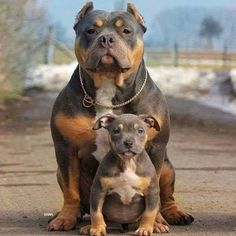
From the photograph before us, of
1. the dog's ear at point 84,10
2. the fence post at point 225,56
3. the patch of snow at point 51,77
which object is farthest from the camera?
the fence post at point 225,56

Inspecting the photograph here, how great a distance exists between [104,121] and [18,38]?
19493 millimetres

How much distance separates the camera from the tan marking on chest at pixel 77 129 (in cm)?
766

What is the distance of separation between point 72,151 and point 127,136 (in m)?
0.84

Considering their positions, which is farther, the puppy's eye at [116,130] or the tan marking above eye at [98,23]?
the tan marking above eye at [98,23]

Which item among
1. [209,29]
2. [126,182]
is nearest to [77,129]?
[126,182]

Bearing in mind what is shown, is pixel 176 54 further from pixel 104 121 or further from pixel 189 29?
pixel 104 121

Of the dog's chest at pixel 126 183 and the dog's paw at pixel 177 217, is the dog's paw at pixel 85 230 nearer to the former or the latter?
the dog's chest at pixel 126 183

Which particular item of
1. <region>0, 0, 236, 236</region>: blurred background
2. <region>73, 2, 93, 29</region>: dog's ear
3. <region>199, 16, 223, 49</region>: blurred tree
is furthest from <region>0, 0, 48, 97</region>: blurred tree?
<region>199, 16, 223, 49</region>: blurred tree

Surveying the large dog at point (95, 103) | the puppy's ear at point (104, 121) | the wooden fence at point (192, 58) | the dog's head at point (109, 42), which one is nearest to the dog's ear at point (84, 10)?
the large dog at point (95, 103)

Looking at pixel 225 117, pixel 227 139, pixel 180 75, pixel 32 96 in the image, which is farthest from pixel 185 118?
pixel 180 75

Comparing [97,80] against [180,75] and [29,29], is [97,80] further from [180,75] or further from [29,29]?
[180,75]

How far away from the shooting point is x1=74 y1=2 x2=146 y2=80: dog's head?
7.41 m

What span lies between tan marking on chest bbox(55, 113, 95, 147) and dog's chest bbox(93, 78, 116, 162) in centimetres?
7

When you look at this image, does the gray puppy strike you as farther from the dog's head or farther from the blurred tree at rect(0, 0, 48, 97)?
the blurred tree at rect(0, 0, 48, 97)
